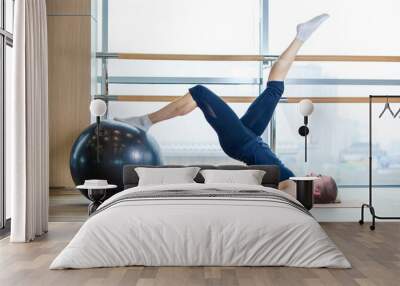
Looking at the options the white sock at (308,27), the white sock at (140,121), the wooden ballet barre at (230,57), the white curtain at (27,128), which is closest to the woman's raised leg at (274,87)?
the white sock at (308,27)

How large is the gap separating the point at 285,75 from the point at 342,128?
3.33ft

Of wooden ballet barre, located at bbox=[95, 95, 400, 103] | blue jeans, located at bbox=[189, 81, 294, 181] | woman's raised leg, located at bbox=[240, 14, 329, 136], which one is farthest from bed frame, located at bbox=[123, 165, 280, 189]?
wooden ballet barre, located at bbox=[95, 95, 400, 103]

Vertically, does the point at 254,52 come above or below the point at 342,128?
above

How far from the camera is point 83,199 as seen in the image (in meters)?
7.51

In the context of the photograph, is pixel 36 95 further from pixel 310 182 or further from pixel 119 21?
pixel 310 182

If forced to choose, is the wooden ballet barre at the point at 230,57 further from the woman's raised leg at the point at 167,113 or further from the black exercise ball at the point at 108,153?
the black exercise ball at the point at 108,153

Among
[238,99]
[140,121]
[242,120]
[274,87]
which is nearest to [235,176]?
[242,120]

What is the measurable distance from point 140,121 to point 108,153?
2.78 ft

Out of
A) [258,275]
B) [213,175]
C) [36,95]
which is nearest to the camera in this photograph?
[258,275]

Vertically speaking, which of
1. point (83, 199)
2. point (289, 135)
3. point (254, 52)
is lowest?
point (83, 199)

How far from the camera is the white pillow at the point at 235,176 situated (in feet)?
20.0

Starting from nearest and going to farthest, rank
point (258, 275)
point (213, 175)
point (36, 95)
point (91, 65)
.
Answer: point (258, 275)
point (36, 95)
point (213, 175)
point (91, 65)

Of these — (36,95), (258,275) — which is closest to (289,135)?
(36,95)

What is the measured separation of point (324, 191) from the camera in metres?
7.11
